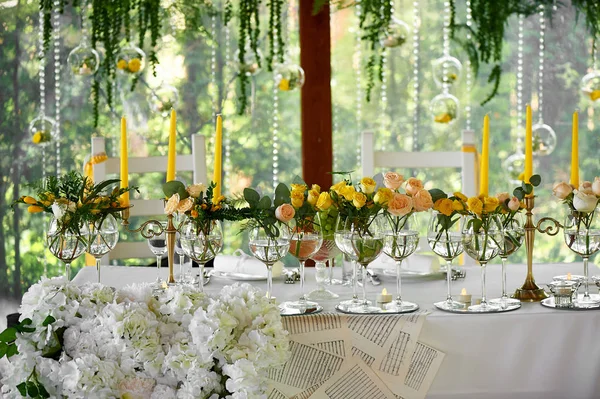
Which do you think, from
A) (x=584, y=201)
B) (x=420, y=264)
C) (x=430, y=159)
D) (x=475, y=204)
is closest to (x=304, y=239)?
(x=475, y=204)

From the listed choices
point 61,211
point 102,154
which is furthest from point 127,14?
point 61,211

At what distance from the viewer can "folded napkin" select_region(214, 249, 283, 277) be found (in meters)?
1.97

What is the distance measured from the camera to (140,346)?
4.08ft

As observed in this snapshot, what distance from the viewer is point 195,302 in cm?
131

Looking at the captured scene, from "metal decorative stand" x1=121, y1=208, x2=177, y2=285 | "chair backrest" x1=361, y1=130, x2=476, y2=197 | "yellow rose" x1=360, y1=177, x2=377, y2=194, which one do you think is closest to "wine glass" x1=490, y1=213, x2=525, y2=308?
"yellow rose" x1=360, y1=177, x2=377, y2=194

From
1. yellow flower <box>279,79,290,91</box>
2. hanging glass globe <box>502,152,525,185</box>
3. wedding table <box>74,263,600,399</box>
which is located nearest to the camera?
wedding table <box>74,263,600,399</box>

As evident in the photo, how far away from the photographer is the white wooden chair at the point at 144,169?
252 centimetres

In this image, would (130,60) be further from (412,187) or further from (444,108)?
(412,187)

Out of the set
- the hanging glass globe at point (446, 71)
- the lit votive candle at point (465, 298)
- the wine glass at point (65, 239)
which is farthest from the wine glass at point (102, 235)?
the hanging glass globe at point (446, 71)

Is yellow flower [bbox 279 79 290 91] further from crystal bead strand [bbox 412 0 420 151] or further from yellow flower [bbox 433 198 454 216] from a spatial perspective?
yellow flower [bbox 433 198 454 216]

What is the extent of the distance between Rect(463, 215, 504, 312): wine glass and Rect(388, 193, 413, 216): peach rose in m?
0.14

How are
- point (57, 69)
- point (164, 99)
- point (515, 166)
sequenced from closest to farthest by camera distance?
point (164, 99)
point (515, 166)
point (57, 69)

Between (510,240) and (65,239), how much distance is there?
0.84 metres

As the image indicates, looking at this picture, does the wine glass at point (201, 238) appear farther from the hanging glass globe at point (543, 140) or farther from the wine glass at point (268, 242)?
the hanging glass globe at point (543, 140)
